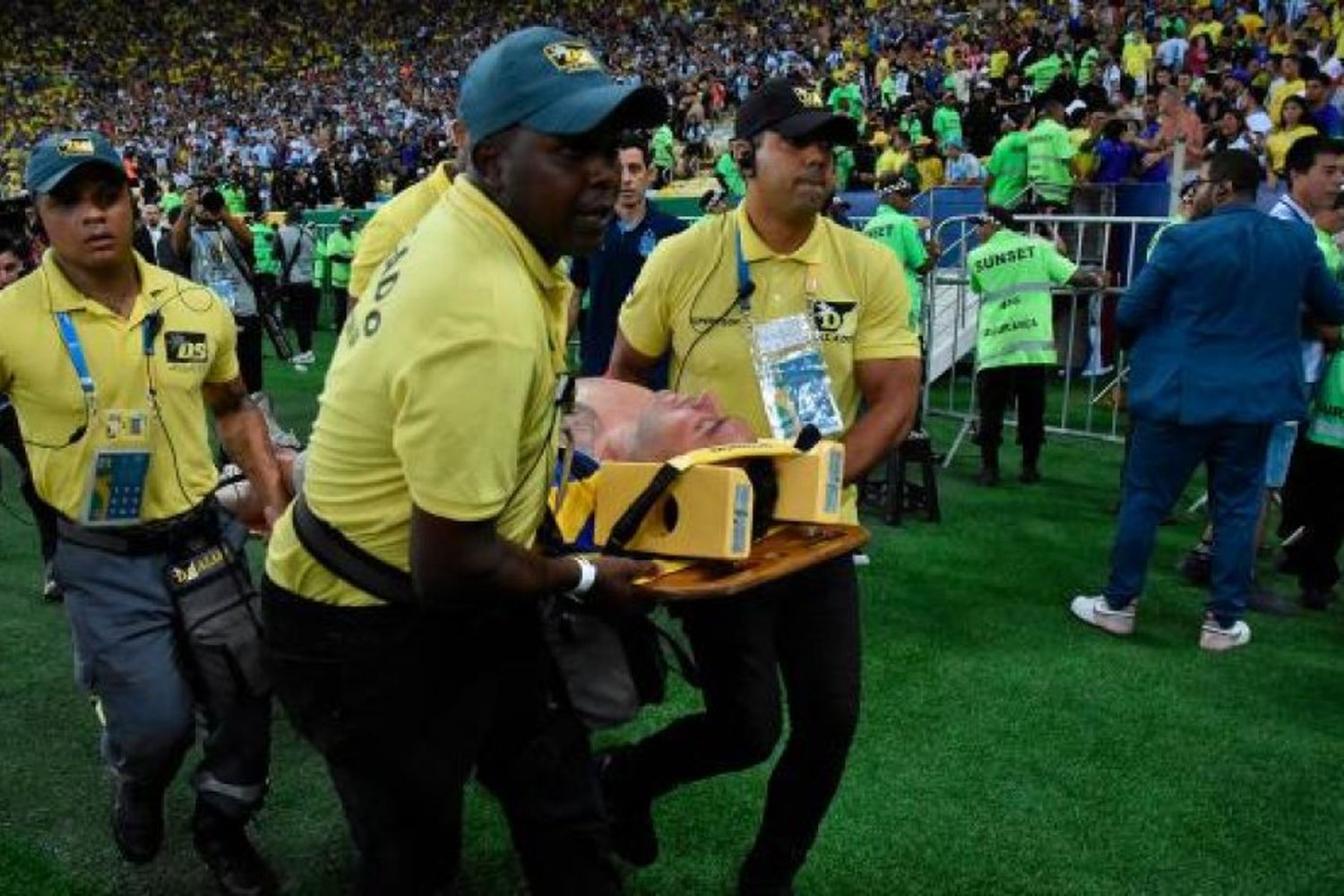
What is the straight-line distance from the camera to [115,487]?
3266 mm

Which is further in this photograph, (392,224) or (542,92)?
(392,224)

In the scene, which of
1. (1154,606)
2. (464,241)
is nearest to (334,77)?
(1154,606)

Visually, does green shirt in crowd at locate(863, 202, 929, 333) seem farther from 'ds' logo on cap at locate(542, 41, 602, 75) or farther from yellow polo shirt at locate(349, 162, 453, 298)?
'ds' logo on cap at locate(542, 41, 602, 75)

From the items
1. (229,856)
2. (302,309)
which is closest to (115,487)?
(229,856)

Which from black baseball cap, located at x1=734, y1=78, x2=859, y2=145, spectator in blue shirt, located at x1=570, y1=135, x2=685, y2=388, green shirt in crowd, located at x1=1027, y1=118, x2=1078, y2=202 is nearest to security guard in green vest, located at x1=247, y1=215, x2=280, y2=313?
green shirt in crowd, located at x1=1027, y1=118, x2=1078, y2=202

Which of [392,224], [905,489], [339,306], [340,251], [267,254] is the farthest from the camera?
[339,306]

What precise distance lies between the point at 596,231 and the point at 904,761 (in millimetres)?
2742

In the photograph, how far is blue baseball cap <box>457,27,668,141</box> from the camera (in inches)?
74.5

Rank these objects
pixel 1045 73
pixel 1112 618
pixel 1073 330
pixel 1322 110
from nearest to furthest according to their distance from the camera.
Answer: pixel 1112 618 < pixel 1073 330 < pixel 1322 110 < pixel 1045 73

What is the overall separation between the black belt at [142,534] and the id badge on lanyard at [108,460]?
3cm

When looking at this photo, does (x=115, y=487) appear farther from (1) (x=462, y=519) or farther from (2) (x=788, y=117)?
(2) (x=788, y=117)

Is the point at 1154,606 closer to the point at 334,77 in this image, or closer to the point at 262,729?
the point at 262,729

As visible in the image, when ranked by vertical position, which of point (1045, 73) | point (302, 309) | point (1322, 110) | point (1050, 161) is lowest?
point (302, 309)

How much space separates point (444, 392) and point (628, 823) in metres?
1.95
